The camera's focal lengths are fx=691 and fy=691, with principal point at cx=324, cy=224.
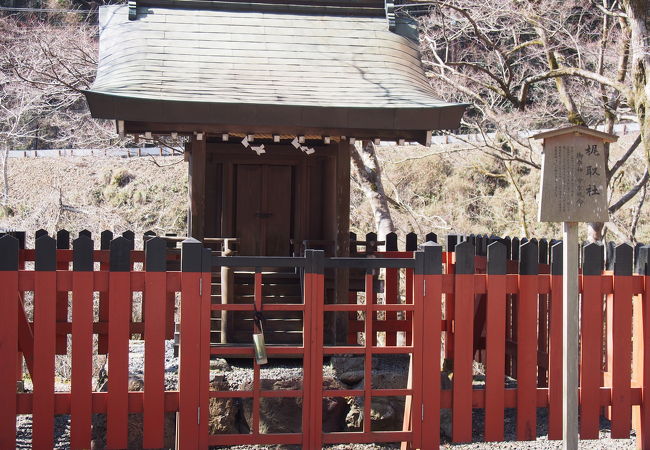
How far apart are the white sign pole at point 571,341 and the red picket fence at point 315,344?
1.51 ft

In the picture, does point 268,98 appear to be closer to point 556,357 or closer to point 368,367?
point 368,367

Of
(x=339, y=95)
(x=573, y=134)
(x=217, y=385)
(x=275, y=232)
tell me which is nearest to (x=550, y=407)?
(x=573, y=134)

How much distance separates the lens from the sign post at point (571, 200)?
516cm

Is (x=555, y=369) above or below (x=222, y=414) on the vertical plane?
above

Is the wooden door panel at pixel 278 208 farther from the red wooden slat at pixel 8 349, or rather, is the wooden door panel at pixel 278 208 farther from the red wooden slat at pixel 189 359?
the red wooden slat at pixel 8 349

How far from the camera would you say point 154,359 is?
5348mm

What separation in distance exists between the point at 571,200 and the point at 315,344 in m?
2.27

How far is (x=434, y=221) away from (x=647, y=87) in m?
15.5

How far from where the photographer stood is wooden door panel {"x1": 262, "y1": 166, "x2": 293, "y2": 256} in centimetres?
920

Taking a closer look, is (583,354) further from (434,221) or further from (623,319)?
(434,221)

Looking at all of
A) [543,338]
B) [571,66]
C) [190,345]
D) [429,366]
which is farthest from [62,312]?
[571,66]

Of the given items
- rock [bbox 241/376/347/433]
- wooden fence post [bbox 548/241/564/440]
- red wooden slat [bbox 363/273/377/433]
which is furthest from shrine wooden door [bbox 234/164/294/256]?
wooden fence post [bbox 548/241/564/440]

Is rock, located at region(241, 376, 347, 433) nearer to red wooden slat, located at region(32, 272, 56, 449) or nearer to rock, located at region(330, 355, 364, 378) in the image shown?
rock, located at region(330, 355, 364, 378)

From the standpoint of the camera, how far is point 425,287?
560 centimetres
